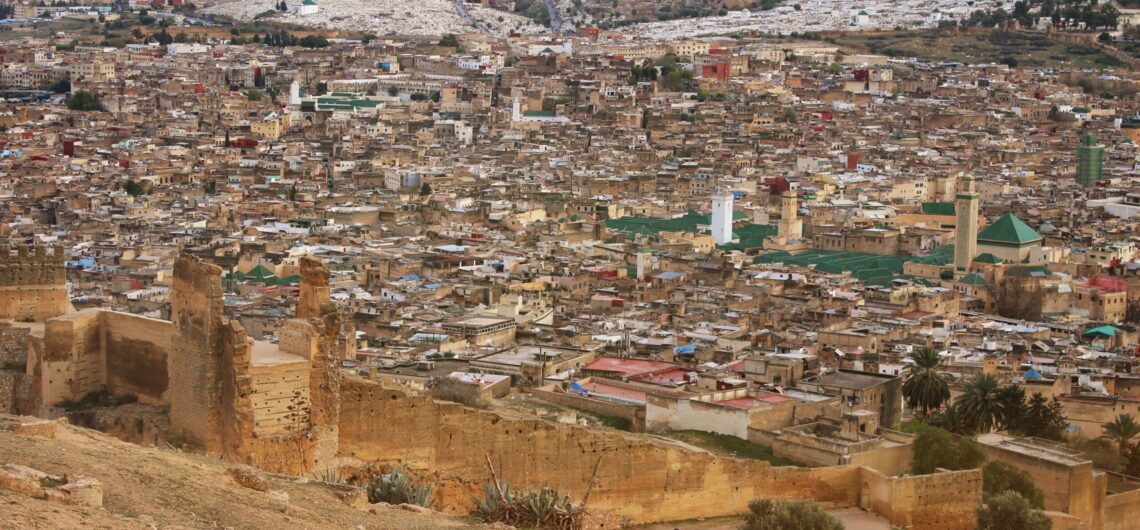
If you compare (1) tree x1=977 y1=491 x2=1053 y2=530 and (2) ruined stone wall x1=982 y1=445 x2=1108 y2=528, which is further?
(2) ruined stone wall x1=982 y1=445 x2=1108 y2=528

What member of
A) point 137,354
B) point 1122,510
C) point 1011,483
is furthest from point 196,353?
point 1122,510

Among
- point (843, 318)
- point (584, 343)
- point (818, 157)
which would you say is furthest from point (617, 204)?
point (584, 343)

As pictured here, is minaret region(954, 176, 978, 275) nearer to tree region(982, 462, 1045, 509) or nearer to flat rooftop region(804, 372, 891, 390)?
flat rooftop region(804, 372, 891, 390)

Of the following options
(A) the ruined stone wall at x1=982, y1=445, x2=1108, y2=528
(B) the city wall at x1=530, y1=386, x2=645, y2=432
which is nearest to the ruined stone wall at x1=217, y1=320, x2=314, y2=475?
(B) the city wall at x1=530, y1=386, x2=645, y2=432

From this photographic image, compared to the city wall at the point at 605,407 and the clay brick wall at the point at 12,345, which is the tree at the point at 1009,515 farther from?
the clay brick wall at the point at 12,345

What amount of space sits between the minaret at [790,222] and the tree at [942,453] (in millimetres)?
22592

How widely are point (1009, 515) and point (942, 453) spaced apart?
1.94 meters

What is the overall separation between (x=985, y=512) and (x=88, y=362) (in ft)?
26.3

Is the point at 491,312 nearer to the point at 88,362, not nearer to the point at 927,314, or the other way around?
the point at 927,314

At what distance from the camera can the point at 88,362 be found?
53.2 feet

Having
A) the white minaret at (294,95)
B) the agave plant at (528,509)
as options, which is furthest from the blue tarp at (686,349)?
the white minaret at (294,95)

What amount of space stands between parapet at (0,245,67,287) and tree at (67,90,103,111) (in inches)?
2223

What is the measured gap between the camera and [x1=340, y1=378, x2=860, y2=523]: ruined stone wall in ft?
50.6

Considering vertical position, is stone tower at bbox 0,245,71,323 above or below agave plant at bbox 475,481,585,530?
above
